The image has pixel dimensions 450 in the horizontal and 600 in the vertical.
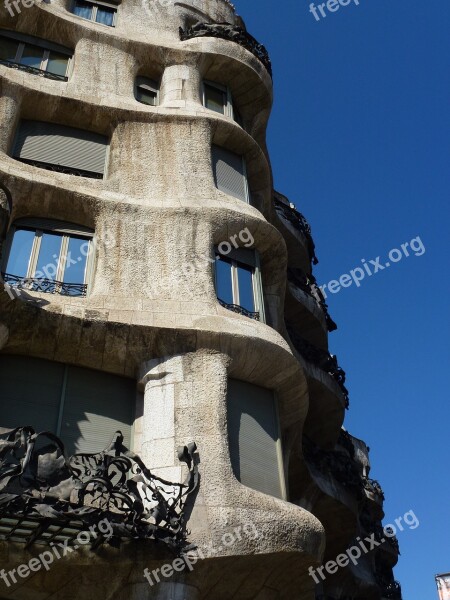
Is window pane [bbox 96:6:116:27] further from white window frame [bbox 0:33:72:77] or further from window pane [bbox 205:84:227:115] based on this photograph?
window pane [bbox 205:84:227:115]

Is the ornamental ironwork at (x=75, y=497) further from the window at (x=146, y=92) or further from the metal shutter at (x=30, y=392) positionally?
the window at (x=146, y=92)

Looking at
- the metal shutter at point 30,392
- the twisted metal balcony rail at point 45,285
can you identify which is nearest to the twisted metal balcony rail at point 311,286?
the twisted metal balcony rail at point 45,285

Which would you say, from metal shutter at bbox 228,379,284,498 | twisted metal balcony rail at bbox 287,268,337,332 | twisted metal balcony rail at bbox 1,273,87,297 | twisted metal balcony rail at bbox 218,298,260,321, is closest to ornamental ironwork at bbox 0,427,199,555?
metal shutter at bbox 228,379,284,498

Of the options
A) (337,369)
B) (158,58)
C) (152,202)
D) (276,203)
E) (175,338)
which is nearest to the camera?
(175,338)

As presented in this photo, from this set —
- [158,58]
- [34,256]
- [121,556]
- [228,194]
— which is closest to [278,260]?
[228,194]

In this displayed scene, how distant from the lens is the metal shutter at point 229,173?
54.3 feet

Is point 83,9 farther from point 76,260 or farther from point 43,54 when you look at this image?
point 76,260

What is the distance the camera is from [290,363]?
43.5 ft

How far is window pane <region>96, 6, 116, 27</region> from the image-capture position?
1992 centimetres

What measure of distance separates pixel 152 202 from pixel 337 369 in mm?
10150

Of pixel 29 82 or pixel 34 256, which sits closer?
pixel 34 256

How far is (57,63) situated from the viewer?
58.5 feet

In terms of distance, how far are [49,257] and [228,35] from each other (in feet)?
31.9

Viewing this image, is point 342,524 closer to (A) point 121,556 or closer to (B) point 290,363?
(B) point 290,363
